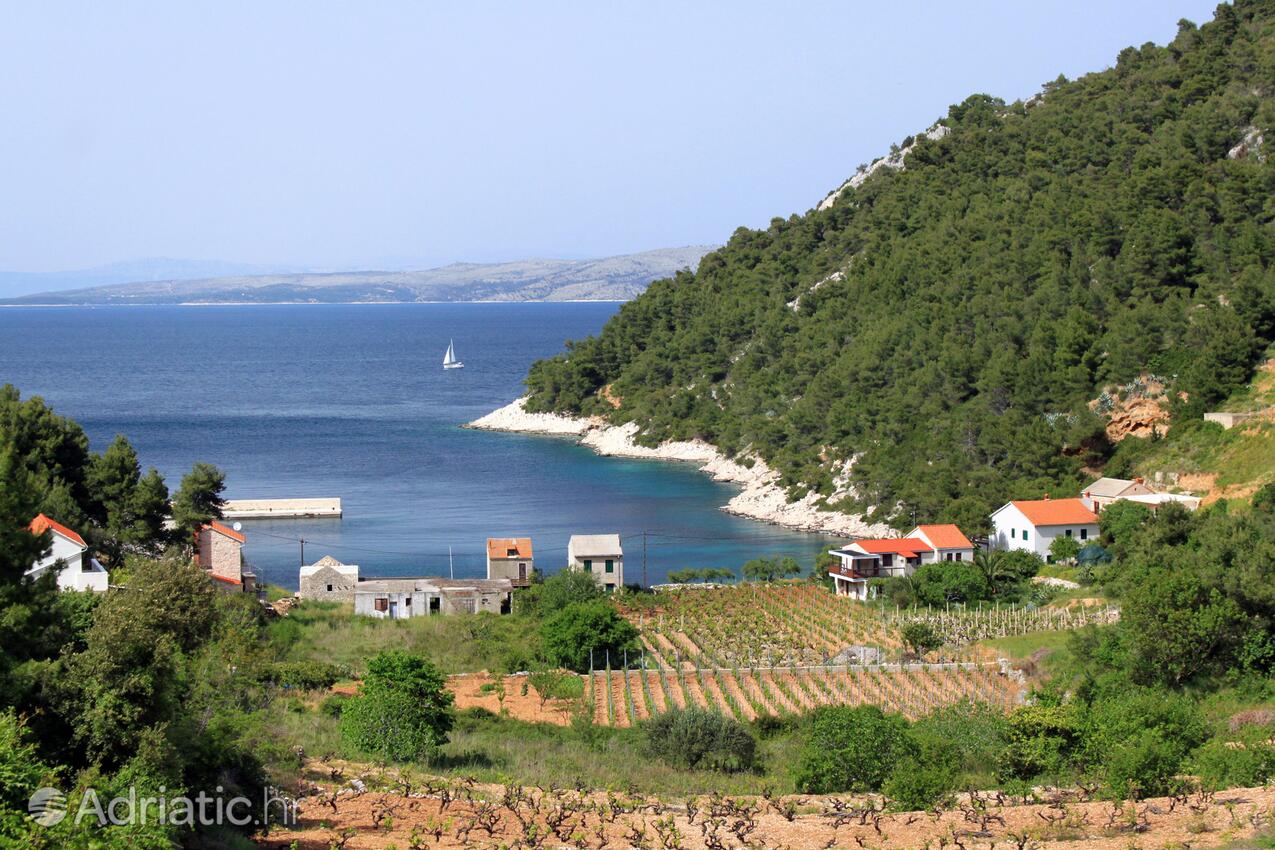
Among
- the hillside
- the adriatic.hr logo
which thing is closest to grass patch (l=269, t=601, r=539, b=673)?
the adriatic.hr logo

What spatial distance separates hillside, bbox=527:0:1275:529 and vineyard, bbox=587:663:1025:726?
14.3 meters

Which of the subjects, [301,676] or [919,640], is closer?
[301,676]

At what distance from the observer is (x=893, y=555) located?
1391 inches

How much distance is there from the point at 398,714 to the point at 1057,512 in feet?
77.3

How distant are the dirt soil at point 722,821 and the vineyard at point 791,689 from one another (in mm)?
7844

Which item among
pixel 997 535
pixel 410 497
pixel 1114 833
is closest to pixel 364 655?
pixel 1114 833

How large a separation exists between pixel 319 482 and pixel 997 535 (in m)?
30.6

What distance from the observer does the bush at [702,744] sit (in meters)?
17.4

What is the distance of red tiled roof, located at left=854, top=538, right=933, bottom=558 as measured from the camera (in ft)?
116

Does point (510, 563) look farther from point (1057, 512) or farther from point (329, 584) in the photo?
point (1057, 512)

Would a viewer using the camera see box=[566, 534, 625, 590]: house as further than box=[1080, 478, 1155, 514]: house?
No

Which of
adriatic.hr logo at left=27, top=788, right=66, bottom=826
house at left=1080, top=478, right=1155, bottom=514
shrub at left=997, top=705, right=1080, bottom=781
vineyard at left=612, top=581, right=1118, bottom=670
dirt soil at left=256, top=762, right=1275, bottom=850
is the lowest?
vineyard at left=612, top=581, right=1118, bottom=670

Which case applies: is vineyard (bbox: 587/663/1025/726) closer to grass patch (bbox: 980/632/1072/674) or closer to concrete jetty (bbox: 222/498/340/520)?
grass patch (bbox: 980/632/1072/674)

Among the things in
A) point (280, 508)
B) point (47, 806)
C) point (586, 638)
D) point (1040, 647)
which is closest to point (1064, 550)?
point (1040, 647)
